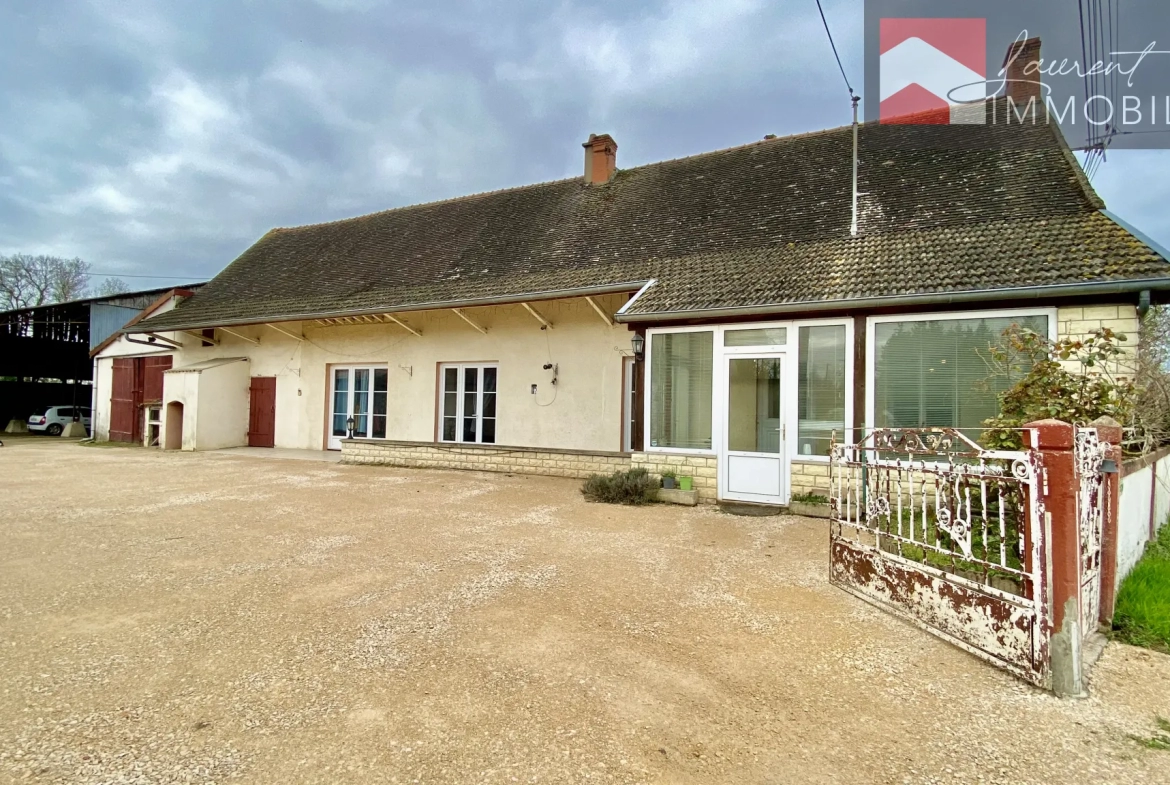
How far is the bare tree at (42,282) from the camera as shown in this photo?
33.3 metres

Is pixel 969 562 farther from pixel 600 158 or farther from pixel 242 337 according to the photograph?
pixel 242 337

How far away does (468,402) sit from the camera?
468 inches

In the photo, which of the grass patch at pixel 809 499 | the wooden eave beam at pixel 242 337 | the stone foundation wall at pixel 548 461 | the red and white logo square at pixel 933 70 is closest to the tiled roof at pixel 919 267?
the stone foundation wall at pixel 548 461

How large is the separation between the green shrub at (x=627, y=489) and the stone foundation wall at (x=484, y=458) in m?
1.23

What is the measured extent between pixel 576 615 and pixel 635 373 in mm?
5043

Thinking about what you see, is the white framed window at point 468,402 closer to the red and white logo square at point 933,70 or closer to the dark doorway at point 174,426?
the dark doorway at point 174,426

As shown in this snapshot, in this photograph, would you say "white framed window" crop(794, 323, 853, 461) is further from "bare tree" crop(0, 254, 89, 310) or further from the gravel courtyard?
"bare tree" crop(0, 254, 89, 310)

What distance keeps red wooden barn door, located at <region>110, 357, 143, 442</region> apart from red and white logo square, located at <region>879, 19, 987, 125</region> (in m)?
19.9

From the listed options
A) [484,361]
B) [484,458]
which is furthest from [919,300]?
[484,361]

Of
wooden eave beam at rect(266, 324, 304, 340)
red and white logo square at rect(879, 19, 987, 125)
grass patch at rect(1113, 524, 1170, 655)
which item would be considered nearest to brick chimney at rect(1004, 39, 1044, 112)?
red and white logo square at rect(879, 19, 987, 125)

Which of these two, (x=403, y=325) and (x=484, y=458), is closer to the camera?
(x=484, y=458)

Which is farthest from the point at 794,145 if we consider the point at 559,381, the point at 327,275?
the point at 327,275

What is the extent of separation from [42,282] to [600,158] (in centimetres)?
3887

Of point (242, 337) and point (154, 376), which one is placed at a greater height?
point (242, 337)
